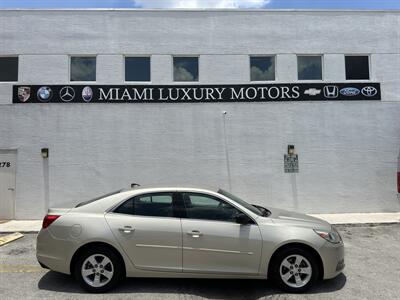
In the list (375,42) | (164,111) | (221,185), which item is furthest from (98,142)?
(375,42)

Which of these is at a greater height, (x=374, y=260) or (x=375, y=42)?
(x=375, y=42)

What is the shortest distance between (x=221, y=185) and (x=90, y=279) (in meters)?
6.51

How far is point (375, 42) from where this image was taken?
11727 millimetres

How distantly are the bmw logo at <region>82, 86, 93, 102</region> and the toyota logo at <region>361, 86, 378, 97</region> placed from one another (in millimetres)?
8561

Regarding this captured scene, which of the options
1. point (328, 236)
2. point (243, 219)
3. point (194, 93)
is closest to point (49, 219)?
point (243, 219)

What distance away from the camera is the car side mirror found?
201 inches

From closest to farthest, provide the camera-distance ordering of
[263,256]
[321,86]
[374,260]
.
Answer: [263,256] < [374,260] < [321,86]

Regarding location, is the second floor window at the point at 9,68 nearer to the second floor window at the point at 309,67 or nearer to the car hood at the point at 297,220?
the second floor window at the point at 309,67

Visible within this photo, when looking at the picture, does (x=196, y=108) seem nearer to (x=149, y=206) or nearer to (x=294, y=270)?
(x=149, y=206)

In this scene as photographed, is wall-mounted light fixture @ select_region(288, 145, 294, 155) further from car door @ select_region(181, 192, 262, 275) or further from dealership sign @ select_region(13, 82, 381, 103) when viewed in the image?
car door @ select_region(181, 192, 262, 275)

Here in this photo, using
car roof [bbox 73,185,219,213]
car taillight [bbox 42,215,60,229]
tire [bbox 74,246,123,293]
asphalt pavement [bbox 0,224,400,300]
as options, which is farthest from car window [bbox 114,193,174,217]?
asphalt pavement [bbox 0,224,400,300]

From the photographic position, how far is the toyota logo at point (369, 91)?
11.5m

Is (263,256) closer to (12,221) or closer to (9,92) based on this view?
(12,221)

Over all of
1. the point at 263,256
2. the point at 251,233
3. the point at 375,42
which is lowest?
the point at 263,256
